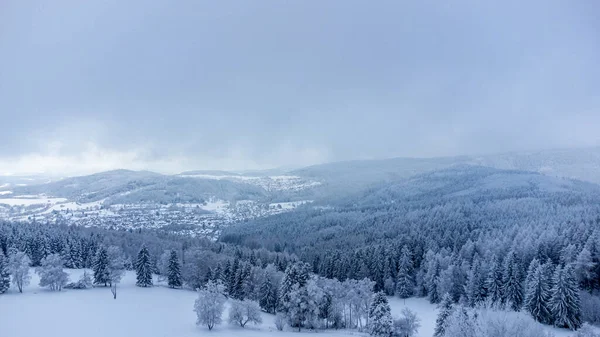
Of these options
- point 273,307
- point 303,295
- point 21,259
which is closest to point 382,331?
point 303,295

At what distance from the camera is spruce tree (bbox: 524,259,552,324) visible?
58.1 metres

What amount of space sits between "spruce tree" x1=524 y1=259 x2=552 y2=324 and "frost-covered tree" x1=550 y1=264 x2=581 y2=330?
1160 millimetres

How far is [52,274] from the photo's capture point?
237 ft

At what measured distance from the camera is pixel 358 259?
97.5m

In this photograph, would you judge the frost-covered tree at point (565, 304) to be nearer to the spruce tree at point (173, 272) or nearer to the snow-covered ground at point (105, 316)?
the snow-covered ground at point (105, 316)

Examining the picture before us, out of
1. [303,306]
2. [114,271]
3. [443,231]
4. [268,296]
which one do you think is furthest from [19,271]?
[443,231]

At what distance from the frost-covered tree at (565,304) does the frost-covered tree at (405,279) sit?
111 feet

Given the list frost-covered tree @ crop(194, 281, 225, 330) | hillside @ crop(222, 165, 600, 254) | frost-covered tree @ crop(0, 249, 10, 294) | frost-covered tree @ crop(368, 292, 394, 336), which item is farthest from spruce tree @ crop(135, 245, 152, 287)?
hillside @ crop(222, 165, 600, 254)

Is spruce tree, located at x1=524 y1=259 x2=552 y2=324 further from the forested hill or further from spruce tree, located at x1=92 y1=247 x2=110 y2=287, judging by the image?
spruce tree, located at x1=92 y1=247 x2=110 y2=287

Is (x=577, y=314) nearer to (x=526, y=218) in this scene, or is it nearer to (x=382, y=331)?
(x=382, y=331)

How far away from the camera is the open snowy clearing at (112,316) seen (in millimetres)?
51562

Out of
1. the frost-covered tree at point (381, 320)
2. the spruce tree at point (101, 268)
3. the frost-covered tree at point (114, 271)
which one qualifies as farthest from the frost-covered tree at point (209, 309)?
the spruce tree at point (101, 268)

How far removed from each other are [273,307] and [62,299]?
129 feet

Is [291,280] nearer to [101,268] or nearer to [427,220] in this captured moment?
[101,268]
